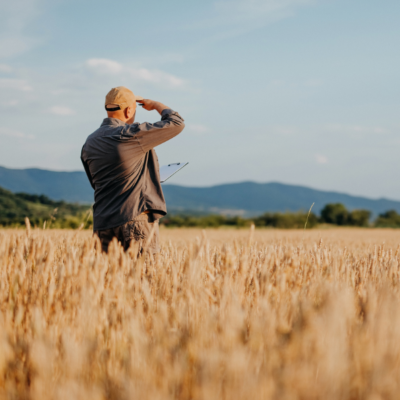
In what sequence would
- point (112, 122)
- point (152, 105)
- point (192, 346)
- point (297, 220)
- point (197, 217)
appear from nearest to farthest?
point (192, 346), point (112, 122), point (152, 105), point (197, 217), point (297, 220)

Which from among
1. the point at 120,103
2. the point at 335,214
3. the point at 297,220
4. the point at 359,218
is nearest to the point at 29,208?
the point at 297,220

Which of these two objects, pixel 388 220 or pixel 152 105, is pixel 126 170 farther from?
pixel 388 220

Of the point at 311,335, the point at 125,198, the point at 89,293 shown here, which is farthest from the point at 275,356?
the point at 125,198

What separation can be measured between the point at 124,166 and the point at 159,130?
1.53 feet

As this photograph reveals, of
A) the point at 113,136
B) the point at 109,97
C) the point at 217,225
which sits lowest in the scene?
the point at 217,225

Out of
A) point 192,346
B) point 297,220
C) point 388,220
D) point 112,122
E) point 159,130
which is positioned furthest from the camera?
point 388,220

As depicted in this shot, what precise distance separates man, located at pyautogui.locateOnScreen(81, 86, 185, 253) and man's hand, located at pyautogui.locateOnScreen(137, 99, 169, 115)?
0.23 feet

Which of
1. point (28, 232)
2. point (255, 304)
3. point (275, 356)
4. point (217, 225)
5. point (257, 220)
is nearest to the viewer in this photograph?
point (275, 356)

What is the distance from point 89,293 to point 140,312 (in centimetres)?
29

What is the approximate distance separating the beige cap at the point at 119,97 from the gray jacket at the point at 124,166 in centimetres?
16

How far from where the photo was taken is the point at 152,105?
13.4 feet

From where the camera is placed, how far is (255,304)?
237cm

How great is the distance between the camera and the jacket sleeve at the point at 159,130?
349cm

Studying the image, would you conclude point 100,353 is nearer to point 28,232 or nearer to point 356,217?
point 28,232
